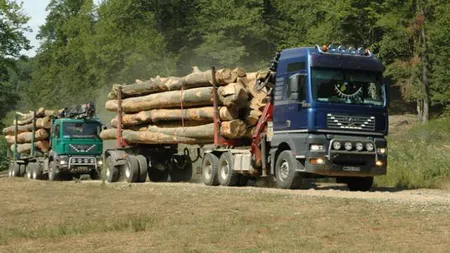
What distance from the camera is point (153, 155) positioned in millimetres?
27516

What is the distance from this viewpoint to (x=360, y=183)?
2009 centimetres

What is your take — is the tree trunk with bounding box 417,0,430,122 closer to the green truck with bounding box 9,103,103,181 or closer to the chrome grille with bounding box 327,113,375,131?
the green truck with bounding box 9,103,103,181

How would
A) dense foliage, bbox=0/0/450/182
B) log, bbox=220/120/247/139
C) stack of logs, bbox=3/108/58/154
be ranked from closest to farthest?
1. log, bbox=220/120/247/139
2. stack of logs, bbox=3/108/58/154
3. dense foliage, bbox=0/0/450/182

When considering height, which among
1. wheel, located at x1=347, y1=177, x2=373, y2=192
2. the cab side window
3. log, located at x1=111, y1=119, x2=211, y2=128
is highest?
the cab side window

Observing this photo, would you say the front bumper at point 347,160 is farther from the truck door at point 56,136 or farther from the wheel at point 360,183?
the truck door at point 56,136

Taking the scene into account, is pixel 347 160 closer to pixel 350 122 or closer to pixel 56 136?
pixel 350 122

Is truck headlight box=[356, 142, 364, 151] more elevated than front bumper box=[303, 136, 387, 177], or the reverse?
truck headlight box=[356, 142, 364, 151]

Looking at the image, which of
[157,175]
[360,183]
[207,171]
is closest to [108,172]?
[157,175]

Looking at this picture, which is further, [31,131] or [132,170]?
[31,131]

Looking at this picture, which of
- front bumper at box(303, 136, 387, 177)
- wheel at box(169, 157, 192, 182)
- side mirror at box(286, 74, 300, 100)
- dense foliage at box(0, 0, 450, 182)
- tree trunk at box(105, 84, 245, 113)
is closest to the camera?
front bumper at box(303, 136, 387, 177)

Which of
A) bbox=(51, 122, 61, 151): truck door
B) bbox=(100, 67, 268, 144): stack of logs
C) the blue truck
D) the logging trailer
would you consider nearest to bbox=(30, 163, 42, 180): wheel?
bbox=(51, 122, 61, 151): truck door

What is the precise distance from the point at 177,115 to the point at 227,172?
3324 mm

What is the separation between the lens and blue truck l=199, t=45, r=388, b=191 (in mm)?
18406

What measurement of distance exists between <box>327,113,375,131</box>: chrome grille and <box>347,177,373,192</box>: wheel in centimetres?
173
